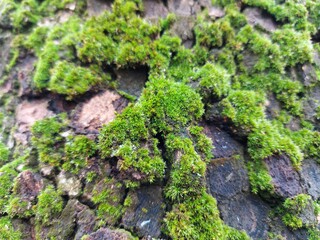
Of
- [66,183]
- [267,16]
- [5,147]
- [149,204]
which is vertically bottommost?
[5,147]

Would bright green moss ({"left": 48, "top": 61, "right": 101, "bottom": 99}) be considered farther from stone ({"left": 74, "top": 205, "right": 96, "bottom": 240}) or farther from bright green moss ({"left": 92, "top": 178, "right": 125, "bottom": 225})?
stone ({"left": 74, "top": 205, "right": 96, "bottom": 240})

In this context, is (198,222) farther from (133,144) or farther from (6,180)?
(6,180)

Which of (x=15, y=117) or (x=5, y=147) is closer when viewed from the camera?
(x=5, y=147)

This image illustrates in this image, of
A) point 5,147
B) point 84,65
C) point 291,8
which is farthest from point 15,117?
point 291,8

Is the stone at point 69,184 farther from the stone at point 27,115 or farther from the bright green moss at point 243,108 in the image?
the bright green moss at point 243,108

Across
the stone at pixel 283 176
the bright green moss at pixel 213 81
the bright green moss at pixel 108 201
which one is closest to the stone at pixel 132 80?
the bright green moss at pixel 213 81

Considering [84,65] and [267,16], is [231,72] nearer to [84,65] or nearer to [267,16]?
[267,16]

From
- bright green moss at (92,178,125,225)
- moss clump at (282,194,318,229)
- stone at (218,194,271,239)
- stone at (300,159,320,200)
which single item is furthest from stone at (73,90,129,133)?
stone at (300,159,320,200)
